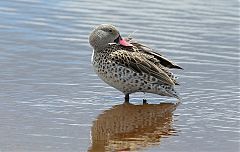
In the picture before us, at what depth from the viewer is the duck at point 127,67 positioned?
8797mm

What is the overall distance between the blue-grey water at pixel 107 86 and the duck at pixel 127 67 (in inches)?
7.8

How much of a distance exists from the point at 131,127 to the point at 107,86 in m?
1.70

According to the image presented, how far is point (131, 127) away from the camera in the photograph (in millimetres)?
7883

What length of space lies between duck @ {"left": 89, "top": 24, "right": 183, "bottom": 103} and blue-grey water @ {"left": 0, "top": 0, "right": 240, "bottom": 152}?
20 centimetres

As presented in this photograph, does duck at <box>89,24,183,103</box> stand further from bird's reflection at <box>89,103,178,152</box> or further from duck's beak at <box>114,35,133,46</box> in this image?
bird's reflection at <box>89,103,178,152</box>

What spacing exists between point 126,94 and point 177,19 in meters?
4.02

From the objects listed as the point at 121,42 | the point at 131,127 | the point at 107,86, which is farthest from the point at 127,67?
the point at 131,127

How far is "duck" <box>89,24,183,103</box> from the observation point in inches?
346

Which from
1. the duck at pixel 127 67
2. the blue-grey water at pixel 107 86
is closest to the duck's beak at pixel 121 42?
the duck at pixel 127 67

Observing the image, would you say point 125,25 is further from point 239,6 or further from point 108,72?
point 108,72

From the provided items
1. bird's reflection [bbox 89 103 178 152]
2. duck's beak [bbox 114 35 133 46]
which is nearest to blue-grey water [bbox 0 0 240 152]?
bird's reflection [bbox 89 103 178 152]

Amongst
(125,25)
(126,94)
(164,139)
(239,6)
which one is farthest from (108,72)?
(239,6)

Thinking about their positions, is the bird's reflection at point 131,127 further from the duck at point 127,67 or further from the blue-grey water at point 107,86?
the duck at point 127,67

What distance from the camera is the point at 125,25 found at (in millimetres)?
12328
